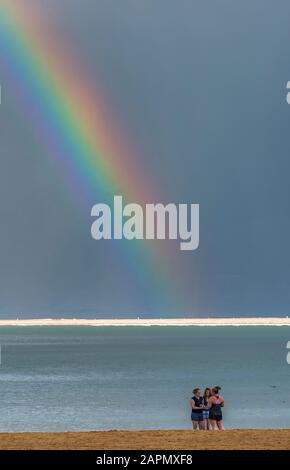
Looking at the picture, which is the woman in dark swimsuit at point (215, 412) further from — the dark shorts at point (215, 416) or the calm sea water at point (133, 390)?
the calm sea water at point (133, 390)

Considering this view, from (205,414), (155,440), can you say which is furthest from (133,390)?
(155,440)

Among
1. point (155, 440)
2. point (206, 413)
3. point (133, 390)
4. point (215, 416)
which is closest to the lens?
point (155, 440)

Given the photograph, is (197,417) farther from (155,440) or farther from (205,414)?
(155,440)

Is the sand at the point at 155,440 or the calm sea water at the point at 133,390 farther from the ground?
the calm sea water at the point at 133,390

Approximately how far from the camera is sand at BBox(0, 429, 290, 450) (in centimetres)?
2836

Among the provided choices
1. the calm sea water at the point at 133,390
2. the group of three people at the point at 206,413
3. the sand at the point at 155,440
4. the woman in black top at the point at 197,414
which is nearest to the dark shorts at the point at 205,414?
the group of three people at the point at 206,413

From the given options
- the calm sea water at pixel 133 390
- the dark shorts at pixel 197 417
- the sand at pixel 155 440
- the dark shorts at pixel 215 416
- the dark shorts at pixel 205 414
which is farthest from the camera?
the calm sea water at pixel 133 390

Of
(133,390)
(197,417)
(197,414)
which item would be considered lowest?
(197,417)

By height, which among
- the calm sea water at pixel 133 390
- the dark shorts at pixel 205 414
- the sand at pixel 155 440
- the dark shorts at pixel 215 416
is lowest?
the sand at pixel 155 440

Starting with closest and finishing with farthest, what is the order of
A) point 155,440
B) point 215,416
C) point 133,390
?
point 155,440, point 215,416, point 133,390

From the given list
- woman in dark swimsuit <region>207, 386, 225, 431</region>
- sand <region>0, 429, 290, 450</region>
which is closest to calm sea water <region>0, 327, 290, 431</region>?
woman in dark swimsuit <region>207, 386, 225, 431</region>

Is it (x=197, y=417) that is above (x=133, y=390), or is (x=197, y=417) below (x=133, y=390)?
below

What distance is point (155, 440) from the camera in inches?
1178

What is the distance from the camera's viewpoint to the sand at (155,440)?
1117 inches
